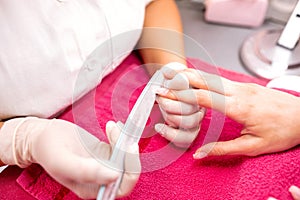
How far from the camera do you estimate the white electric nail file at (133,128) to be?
527 millimetres

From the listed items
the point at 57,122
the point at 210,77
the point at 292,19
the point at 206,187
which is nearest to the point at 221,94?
the point at 210,77

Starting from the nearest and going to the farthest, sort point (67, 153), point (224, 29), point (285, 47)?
point (67, 153)
point (285, 47)
point (224, 29)

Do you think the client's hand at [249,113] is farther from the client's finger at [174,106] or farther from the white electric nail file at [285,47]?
the white electric nail file at [285,47]

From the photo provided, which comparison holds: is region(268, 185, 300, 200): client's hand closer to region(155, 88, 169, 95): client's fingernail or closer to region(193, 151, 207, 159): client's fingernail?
region(193, 151, 207, 159): client's fingernail

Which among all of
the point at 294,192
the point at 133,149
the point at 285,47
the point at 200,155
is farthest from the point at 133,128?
the point at 285,47

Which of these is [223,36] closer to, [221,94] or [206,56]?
[206,56]

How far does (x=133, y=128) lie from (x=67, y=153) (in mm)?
103

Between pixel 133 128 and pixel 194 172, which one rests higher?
pixel 133 128

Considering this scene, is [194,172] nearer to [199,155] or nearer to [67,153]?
[199,155]

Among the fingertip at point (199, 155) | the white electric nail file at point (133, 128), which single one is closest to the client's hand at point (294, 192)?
the fingertip at point (199, 155)

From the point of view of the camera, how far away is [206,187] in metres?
0.63

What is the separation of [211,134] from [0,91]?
A: 358 mm

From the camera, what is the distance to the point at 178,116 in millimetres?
638

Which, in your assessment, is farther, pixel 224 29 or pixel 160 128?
pixel 224 29
